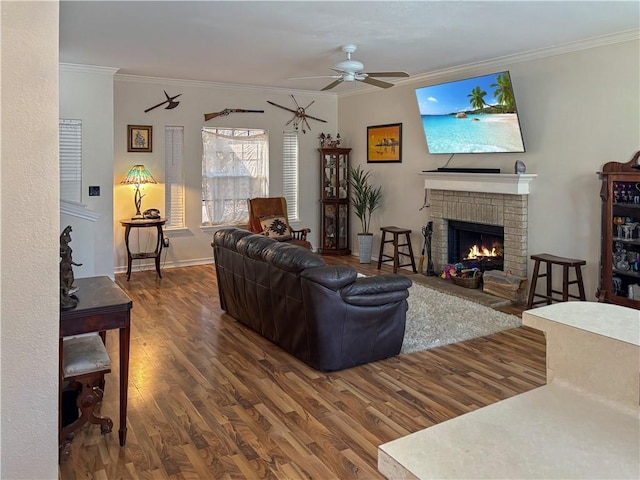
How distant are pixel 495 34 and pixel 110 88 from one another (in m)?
4.40

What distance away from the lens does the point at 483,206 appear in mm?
6223

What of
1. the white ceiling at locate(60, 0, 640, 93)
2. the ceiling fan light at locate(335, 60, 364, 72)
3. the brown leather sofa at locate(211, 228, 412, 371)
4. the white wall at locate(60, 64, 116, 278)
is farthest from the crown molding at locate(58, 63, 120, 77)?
the brown leather sofa at locate(211, 228, 412, 371)

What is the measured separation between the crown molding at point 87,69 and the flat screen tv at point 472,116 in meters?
3.73

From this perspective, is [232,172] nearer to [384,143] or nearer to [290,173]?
[290,173]

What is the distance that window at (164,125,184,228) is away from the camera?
7.37m

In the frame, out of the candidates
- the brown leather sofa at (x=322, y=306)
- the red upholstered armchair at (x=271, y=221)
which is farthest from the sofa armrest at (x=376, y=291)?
the red upholstered armchair at (x=271, y=221)

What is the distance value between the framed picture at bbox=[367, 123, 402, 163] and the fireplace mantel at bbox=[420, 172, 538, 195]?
0.91 meters

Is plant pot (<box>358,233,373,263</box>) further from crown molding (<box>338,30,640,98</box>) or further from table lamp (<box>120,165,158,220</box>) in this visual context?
table lamp (<box>120,165,158,220</box>)

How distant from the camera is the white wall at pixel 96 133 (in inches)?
241

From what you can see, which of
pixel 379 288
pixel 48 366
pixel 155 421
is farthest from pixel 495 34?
pixel 48 366

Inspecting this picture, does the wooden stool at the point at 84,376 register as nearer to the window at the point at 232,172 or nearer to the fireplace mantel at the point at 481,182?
the fireplace mantel at the point at 481,182

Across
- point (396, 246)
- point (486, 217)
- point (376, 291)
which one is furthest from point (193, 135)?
point (376, 291)

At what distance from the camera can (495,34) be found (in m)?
4.73

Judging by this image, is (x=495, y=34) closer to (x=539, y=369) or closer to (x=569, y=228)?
(x=569, y=228)
